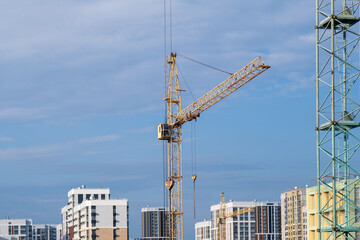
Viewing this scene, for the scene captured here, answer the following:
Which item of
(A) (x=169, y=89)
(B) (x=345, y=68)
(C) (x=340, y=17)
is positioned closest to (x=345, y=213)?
(B) (x=345, y=68)

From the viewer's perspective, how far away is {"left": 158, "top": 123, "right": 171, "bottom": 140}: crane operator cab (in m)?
151

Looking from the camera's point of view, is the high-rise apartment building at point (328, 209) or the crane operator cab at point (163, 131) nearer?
the high-rise apartment building at point (328, 209)

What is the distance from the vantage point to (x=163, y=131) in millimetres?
150750

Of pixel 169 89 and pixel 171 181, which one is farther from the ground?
pixel 169 89

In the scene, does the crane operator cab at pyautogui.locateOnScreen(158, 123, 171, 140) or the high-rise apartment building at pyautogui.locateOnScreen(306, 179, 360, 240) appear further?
the crane operator cab at pyautogui.locateOnScreen(158, 123, 171, 140)

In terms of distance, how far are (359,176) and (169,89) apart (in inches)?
A: 3896

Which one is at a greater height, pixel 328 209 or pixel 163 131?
pixel 163 131

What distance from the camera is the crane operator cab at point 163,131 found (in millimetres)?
150750

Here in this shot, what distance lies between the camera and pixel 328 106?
194ft

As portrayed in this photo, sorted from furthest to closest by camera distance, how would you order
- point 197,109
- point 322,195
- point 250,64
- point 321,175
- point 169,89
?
point 169,89 < point 197,109 < point 250,64 < point 322,195 < point 321,175

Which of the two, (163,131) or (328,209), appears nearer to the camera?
(328,209)

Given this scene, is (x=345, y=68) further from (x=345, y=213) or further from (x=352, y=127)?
(x=345, y=213)

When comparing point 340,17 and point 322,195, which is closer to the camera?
point 340,17

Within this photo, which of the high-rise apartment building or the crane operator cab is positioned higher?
the crane operator cab
